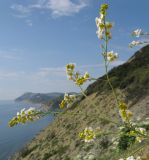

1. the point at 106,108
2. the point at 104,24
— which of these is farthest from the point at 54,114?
the point at 106,108

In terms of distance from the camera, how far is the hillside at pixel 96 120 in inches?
776

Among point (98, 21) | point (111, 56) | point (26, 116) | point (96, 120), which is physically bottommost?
point (26, 116)

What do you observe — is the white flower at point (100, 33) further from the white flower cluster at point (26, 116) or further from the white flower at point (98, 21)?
the white flower cluster at point (26, 116)

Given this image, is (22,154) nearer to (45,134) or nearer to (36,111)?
(45,134)

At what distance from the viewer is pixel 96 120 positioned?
2428cm

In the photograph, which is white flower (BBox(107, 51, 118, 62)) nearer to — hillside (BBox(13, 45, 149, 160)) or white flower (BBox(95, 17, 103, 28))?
white flower (BBox(95, 17, 103, 28))

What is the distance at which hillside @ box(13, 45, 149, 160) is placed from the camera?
19719mm

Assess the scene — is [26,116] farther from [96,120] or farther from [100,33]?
[96,120]

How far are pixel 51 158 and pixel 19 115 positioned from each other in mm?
18358

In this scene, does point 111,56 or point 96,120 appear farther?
point 96,120

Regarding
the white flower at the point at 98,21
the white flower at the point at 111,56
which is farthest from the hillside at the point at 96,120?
the white flower at the point at 98,21

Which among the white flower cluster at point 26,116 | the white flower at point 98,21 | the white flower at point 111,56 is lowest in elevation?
the white flower cluster at point 26,116

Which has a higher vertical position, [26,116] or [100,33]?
[100,33]

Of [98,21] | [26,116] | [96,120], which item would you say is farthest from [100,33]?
[96,120]
